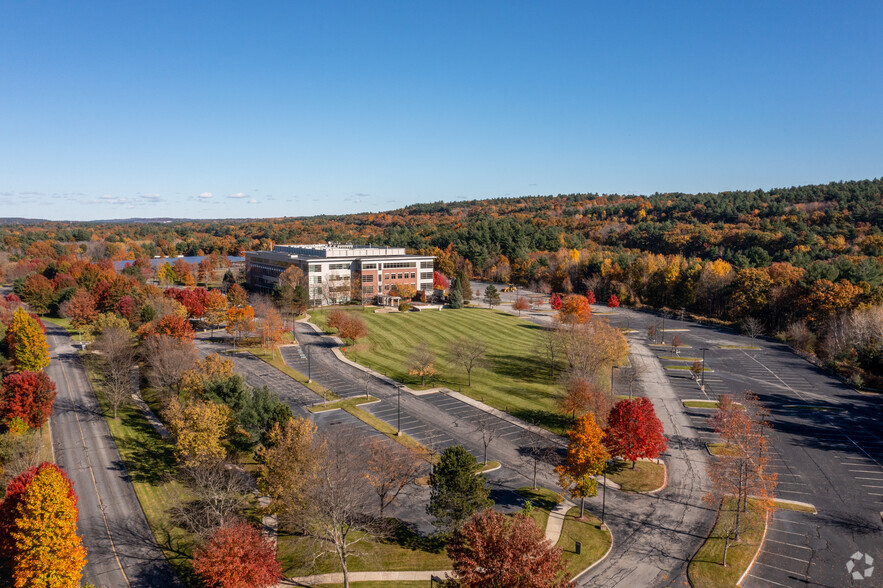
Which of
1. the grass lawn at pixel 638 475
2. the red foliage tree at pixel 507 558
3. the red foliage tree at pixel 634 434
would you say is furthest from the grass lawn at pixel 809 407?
the red foliage tree at pixel 507 558

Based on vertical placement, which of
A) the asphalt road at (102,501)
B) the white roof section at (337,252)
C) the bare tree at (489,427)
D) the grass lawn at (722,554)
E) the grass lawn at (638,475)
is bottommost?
the asphalt road at (102,501)

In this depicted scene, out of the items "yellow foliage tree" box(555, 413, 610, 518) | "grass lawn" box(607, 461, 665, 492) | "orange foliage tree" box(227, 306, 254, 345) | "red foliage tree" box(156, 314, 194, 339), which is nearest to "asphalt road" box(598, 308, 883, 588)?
"grass lawn" box(607, 461, 665, 492)

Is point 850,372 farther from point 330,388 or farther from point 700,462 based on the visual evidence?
point 330,388

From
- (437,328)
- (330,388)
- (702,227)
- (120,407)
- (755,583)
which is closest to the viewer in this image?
(755,583)

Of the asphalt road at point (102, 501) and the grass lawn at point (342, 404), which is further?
the grass lawn at point (342, 404)

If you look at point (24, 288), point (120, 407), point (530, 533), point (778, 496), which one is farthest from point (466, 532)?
point (24, 288)

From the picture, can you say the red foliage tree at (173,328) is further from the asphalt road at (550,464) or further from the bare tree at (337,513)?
the bare tree at (337,513)

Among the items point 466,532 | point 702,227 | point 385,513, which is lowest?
point 385,513

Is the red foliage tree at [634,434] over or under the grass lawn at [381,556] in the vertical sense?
over
